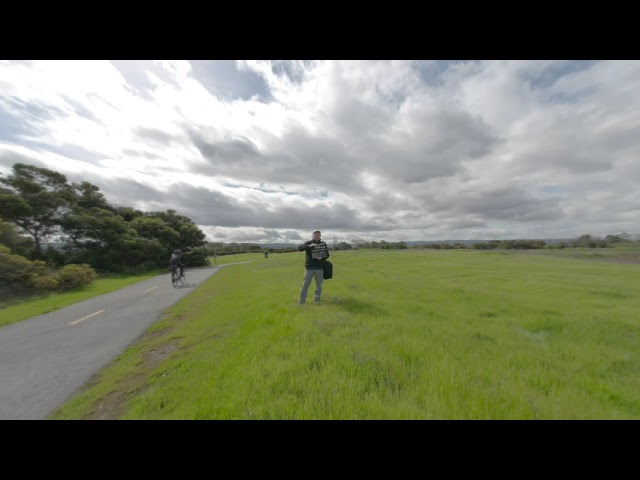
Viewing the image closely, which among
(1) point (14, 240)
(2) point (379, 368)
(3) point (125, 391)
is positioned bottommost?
(3) point (125, 391)

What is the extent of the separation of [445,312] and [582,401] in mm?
4542

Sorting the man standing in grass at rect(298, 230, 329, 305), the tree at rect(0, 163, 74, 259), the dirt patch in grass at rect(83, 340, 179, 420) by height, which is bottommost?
the dirt patch in grass at rect(83, 340, 179, 420)

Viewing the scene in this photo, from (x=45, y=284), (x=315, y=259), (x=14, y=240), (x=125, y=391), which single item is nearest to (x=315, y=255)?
(x=315, y=259)

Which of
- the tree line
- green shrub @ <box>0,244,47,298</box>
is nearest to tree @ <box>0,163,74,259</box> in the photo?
the tree line

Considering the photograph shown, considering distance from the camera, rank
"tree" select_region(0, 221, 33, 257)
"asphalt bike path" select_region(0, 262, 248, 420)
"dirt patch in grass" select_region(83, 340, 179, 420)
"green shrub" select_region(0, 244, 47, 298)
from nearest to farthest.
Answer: "dirt patch in grass" select_region(83, 340, 179, 420) → "asphalt bike path" select_region(0, 262, 248, 420) → "green shrub" select_region(0, 244, 47, 298) → "tree" select_region(0, 221, 33, 257)

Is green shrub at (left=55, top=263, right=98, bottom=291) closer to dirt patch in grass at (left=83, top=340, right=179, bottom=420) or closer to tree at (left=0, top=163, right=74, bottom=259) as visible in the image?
tree at (left=0, top=163, right=74, bottom=259)

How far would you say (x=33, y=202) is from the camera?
2059 centimetres

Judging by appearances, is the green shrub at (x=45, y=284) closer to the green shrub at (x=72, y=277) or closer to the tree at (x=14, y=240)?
the green shrub at (x=72, y=277)

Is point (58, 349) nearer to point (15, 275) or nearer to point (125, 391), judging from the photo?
point (125, 391)

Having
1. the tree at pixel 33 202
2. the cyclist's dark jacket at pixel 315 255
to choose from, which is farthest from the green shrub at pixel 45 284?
the cyclist's dark jacket at pixel 315 255

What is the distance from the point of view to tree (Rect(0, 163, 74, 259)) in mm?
19000

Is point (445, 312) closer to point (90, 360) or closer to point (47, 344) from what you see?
point (90, 360)

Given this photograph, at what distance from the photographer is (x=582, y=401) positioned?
2795 millimetres

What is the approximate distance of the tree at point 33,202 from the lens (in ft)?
62.3
